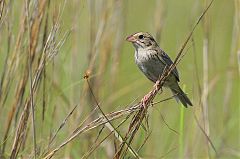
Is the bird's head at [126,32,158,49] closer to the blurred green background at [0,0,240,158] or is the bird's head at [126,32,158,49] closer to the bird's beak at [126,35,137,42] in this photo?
the bird's beak at [126,35,137,42]

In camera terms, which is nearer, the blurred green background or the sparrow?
the blurred green background

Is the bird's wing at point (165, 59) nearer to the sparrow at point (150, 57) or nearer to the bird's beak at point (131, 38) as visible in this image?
the sparrow at point (150, 57)

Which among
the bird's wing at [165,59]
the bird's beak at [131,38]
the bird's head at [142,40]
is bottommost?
the bird's wing at [165,59]

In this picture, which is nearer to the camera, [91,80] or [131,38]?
[131,38]

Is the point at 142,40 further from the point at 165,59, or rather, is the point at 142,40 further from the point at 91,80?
the point at 91,80

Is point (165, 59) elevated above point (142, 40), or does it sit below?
below

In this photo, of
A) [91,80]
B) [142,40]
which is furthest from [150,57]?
[91,80]

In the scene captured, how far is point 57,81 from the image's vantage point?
404 centimetres

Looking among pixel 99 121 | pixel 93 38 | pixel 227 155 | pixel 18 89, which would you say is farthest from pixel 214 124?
pixel 99 121

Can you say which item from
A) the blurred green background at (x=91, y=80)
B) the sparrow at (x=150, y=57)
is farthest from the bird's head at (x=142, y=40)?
the blurred green background at (x=91, y=80)

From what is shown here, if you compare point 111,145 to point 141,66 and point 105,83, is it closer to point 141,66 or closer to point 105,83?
point 105,83

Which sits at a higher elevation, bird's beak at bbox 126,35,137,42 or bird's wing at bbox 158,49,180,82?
bird's beak at bbox 126,35,137,42

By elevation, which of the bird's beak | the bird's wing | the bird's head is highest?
the bird's beak

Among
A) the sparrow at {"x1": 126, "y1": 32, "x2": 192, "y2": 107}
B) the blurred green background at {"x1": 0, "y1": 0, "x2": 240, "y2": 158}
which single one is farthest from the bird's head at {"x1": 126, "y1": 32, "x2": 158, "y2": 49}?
the blurred green background at {"x1": 0, "y1": 0, "x2": 240, "y2": 158}
